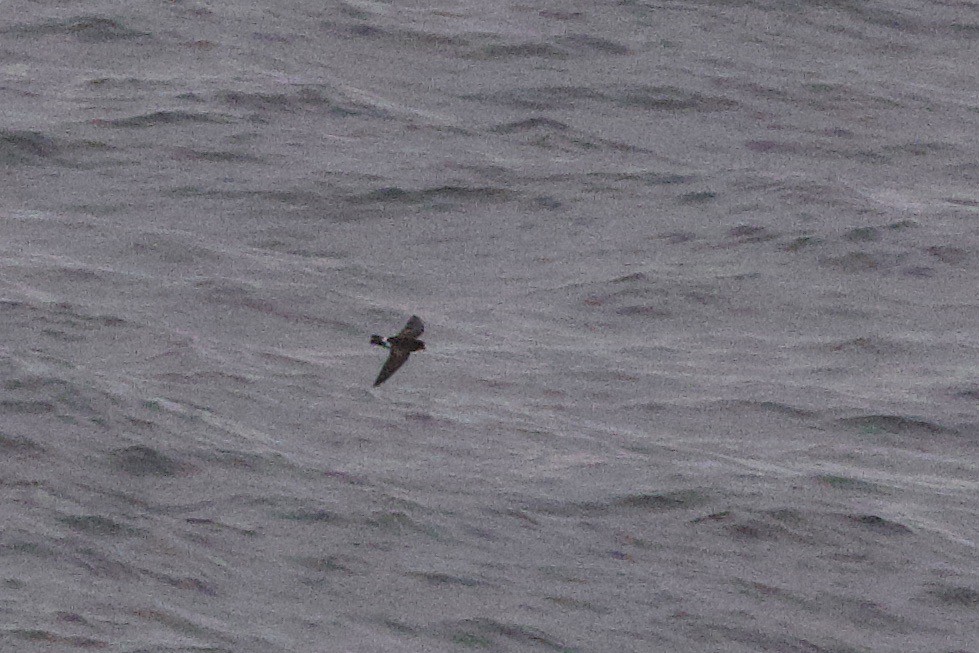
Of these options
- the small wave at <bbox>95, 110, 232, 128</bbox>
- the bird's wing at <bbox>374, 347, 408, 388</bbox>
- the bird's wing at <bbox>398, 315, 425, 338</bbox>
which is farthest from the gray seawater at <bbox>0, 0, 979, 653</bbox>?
the bird's wing at <bbox>398, 315, 425, 338</bbox>

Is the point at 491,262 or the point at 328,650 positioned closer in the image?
the point at 328,650

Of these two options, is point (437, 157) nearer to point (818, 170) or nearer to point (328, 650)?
point (818, 170)

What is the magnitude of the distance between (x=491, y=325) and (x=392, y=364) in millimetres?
4878

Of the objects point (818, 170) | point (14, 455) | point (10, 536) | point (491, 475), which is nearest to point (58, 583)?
point (10, 536)

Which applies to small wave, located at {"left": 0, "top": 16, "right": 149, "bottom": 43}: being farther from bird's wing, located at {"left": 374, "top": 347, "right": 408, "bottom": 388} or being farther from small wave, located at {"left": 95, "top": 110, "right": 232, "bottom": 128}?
bird's wing, located at {"left": 374, "top": 347, "right": 408, "bottom": 388}

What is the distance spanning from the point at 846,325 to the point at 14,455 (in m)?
7.84

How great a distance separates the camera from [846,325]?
23.9 m

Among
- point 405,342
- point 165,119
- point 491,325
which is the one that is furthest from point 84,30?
point 405,342

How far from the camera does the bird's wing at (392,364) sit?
17969mm

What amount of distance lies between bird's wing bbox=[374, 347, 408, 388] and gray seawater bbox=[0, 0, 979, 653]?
1.29 meters

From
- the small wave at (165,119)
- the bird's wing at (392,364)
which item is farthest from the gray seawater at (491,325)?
the bird's wing at (392,364)

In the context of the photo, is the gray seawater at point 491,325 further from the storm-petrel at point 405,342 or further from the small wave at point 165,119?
the storm-petrel at point 405,342

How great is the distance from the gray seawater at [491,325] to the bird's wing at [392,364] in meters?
1.29

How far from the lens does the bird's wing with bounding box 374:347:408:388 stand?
59.0 feet
